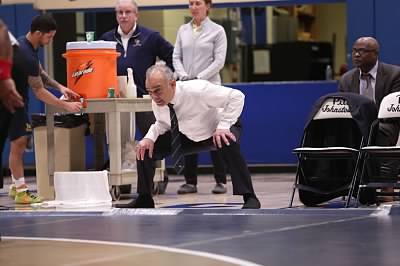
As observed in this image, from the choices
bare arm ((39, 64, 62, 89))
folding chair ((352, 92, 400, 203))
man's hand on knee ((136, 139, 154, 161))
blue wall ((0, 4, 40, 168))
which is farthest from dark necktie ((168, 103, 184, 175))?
blue wall ((0, 4, 40, 168))

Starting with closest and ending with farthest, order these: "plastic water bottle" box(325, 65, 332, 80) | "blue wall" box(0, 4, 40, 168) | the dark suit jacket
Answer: the dark suit jacket → "blue wall" box(0, 4, 40, 168) → "plastic water bottle" box(325, 65, 332, 80)

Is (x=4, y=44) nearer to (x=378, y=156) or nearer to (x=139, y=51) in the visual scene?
(x=378, y=156)

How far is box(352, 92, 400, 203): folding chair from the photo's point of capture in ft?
25.3

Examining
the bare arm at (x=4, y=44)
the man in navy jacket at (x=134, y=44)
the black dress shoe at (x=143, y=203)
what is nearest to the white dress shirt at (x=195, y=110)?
the black dress shoe at (x=143, y=203)

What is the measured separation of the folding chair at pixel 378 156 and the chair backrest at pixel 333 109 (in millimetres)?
285

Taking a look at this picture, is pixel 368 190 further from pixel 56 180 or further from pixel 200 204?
pixel 56 180

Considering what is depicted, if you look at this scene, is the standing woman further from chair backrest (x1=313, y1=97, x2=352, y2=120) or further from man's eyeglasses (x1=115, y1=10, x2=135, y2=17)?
chair backrest (x1=313, y1=97, x2=352, y2=120)

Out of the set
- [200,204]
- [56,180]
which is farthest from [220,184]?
[56,180]

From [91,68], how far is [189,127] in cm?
139

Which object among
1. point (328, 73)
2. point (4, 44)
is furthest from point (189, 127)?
point (328, 73)

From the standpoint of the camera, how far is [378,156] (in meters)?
7.76

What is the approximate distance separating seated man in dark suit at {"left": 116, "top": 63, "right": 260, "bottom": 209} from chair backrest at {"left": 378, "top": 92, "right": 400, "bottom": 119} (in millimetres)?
1098

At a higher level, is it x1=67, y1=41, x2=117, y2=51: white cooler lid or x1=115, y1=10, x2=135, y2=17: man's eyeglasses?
x1=115, y1=10, x2=135, y2=17: man's eyeglasses

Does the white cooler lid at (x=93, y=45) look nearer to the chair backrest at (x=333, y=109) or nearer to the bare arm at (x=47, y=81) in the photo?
the bare arm at (x=47, y=81)
